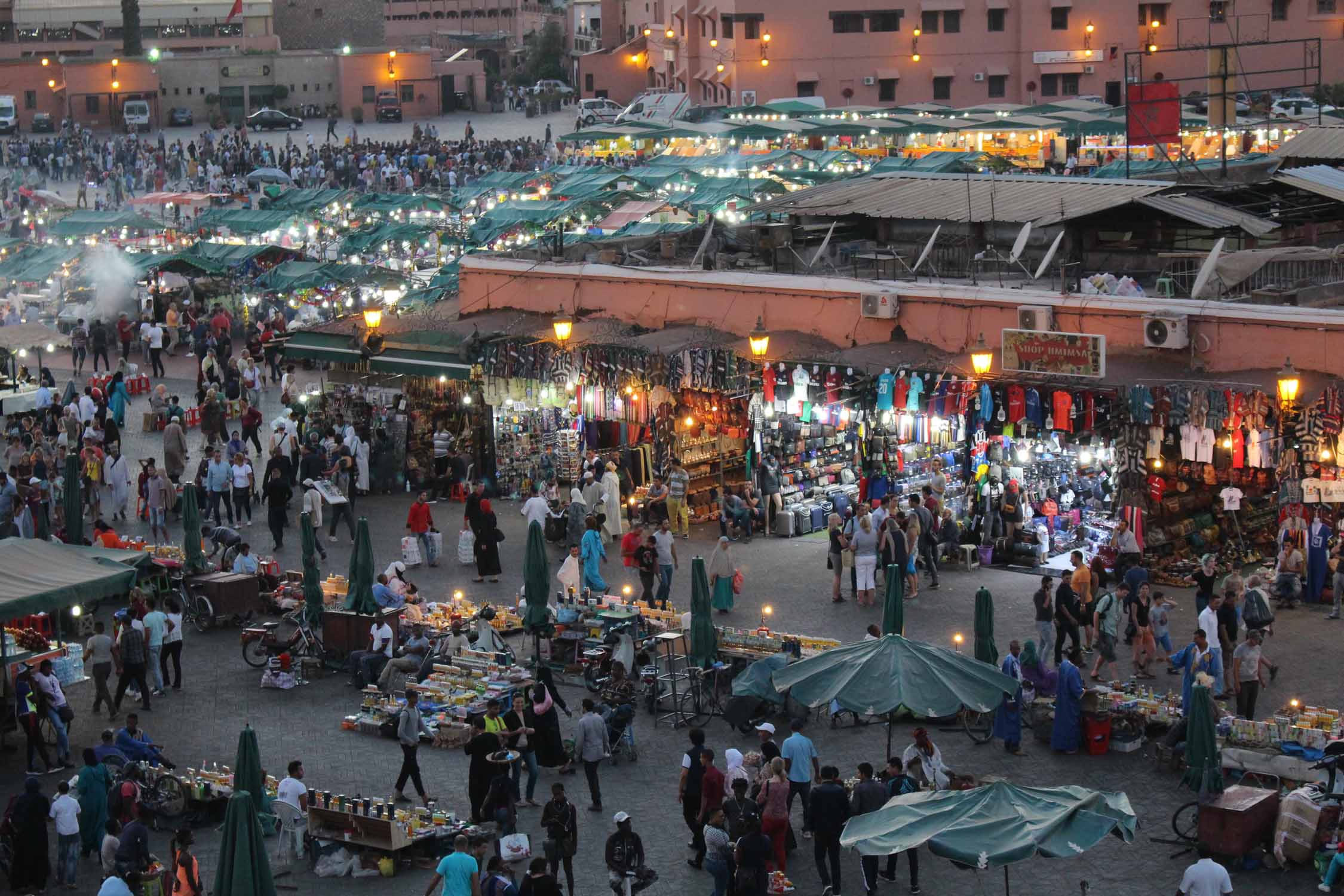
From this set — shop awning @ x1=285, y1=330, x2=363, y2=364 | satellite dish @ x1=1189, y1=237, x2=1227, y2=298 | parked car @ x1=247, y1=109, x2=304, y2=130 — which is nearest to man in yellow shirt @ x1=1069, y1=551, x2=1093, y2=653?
satellite dish @ x1=1189, y1=237, x2=1227, y2=298

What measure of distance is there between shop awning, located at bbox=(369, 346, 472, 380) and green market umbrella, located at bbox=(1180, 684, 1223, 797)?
1351 cm

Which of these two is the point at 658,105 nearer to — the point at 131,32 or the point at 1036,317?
the point at 131,32

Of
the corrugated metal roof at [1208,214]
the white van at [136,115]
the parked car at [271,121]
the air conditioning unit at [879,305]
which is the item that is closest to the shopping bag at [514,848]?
the air conditioning unit at [879,305]

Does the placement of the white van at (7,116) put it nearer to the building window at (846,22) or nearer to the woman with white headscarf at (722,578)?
the building window at (846,22)

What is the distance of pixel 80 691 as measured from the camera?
63.9 ft

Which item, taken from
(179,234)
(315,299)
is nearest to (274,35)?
(179,234)

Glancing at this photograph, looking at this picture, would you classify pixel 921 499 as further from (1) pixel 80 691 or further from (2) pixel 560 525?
(1) pixel 80 691

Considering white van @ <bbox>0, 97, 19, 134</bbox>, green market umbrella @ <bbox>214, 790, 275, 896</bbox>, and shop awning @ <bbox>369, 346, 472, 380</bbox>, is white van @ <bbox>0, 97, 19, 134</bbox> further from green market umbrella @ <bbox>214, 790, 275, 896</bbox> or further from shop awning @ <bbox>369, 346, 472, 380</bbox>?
green market umbrella @ <bbox>214, 790, 275, 896</bbox>

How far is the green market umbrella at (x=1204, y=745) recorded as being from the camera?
14891 millimetres

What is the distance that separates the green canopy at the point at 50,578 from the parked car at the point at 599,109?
6048 cm

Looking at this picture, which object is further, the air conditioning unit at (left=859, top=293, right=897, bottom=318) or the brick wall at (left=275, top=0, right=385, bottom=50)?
the brick wall at (left=275, top=0, right=385, bottom=50)

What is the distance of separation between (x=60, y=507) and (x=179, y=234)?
2242 cm

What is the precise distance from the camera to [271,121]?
80062mm

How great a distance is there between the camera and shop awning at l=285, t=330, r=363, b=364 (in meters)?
27.8
